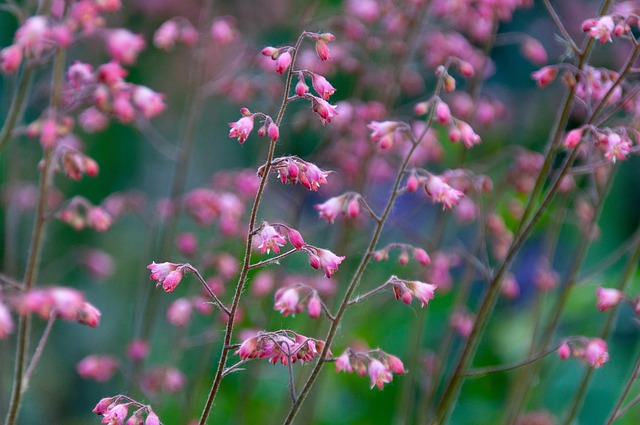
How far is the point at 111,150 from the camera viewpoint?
4.34m

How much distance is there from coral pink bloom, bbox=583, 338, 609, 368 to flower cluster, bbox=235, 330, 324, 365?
0.68 meters

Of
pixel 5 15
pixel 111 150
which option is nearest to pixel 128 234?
pixel 111 150

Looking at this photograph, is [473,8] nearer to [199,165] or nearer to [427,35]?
[427,35]

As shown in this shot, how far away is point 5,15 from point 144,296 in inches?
93.5

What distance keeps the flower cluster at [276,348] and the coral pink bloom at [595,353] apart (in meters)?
0.68

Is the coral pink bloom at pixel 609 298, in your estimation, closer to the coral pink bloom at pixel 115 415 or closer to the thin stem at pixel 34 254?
the coral pink bloom at pixel 115 415

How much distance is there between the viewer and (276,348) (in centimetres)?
130

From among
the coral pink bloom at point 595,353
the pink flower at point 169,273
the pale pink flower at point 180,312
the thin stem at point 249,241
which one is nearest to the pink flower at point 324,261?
the thin stem at point 249,241

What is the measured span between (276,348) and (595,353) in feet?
2.52

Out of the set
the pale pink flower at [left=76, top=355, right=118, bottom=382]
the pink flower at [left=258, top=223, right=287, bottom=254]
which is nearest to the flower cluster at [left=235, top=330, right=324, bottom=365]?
the pink flower at [left=258, top=223, right=287, bottom=254]

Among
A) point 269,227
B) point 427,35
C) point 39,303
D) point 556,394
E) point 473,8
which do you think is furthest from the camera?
point 556,394

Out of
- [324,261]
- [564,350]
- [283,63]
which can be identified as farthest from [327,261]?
[564,350]

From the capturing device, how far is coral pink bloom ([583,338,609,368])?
1609 millimetres

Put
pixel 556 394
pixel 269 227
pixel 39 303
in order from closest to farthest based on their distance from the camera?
pixel 39 303
pixel 269 227
pixel 556 394
